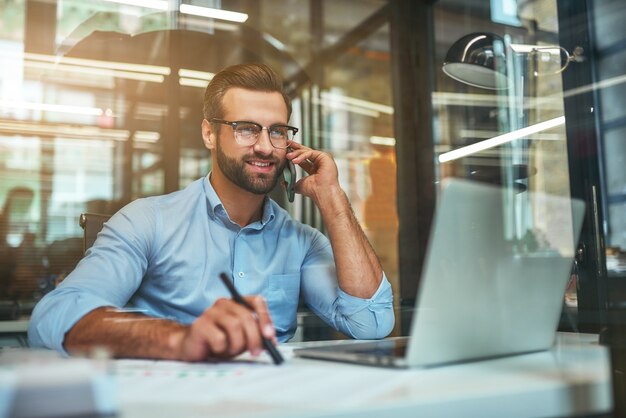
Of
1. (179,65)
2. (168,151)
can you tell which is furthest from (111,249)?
(179,65)

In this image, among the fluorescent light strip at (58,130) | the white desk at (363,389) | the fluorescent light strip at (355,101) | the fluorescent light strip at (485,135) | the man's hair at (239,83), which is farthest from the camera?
the fluorescent light strip at (355,101)

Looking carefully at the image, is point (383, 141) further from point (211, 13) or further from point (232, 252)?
point (232, 252)

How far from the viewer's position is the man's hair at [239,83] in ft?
4.17

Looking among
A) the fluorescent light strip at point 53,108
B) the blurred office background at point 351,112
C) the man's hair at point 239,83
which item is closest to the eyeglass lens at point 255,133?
the man's hair at point 239,83

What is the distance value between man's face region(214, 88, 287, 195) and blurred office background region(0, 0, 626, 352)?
0.48ft

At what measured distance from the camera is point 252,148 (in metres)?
1.16

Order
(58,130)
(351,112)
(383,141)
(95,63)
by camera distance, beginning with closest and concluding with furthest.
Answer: (95,63) → (58,130) → (383,141) → (351,112)

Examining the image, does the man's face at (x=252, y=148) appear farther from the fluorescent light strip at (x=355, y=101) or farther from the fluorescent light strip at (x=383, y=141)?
the fluorescent light strip at (x=355, y=101)

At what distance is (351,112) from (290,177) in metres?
2.60

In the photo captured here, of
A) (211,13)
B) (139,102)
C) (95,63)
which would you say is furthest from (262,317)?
(95,63)

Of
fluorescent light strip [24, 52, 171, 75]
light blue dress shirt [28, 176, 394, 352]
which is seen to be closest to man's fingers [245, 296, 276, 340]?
light blue dress shirt [28, 176, 394, 352]

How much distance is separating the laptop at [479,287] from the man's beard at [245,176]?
1.62 ft

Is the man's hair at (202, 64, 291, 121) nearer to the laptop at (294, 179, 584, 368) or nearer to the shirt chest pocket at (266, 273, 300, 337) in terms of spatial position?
the shirt chest pocket at (266, 273, 300, 337)

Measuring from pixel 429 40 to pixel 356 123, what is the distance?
0.69 m
